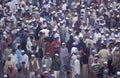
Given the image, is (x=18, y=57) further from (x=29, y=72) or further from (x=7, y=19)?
(x=7, y=19)

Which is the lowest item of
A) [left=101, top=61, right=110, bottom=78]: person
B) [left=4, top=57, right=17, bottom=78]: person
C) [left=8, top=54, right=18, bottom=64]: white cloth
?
[left=101, top=61, right=110, bottom=78]: person

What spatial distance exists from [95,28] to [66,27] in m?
1.38

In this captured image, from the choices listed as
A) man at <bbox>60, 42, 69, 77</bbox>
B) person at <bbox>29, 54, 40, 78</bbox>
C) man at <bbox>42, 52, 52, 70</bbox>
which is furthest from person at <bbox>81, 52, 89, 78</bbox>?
person at <bbox>29, 54, 40, 78</bbox>

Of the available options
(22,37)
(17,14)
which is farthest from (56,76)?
(17,14)

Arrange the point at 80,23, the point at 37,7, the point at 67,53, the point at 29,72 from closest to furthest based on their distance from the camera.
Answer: the point at 29,72, the point at 67,53, the point at 80,23, the point at 37,7

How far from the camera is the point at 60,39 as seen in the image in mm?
21609

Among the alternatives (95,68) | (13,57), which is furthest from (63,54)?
(13,57)

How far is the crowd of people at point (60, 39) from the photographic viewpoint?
1830 cm

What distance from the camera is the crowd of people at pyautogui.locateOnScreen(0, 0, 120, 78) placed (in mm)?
18297

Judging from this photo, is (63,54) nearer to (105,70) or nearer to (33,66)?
(33,66)

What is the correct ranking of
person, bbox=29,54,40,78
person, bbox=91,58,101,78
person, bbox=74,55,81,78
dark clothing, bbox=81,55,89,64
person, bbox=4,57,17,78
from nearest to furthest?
person, bbox=91,58,101,78
person, bbox=4,57,17,78
person, bbox=29,54,40,78
person, bbox=74,55,81,78
dark clothing, bbox=81,55,89,64

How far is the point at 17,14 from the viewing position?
23969 millimetres

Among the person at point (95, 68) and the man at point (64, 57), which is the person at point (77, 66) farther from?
the man at point (64, 57)

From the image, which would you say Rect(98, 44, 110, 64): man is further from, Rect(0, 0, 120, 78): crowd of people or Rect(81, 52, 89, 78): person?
Rect(81, 52, 89, 78): person
